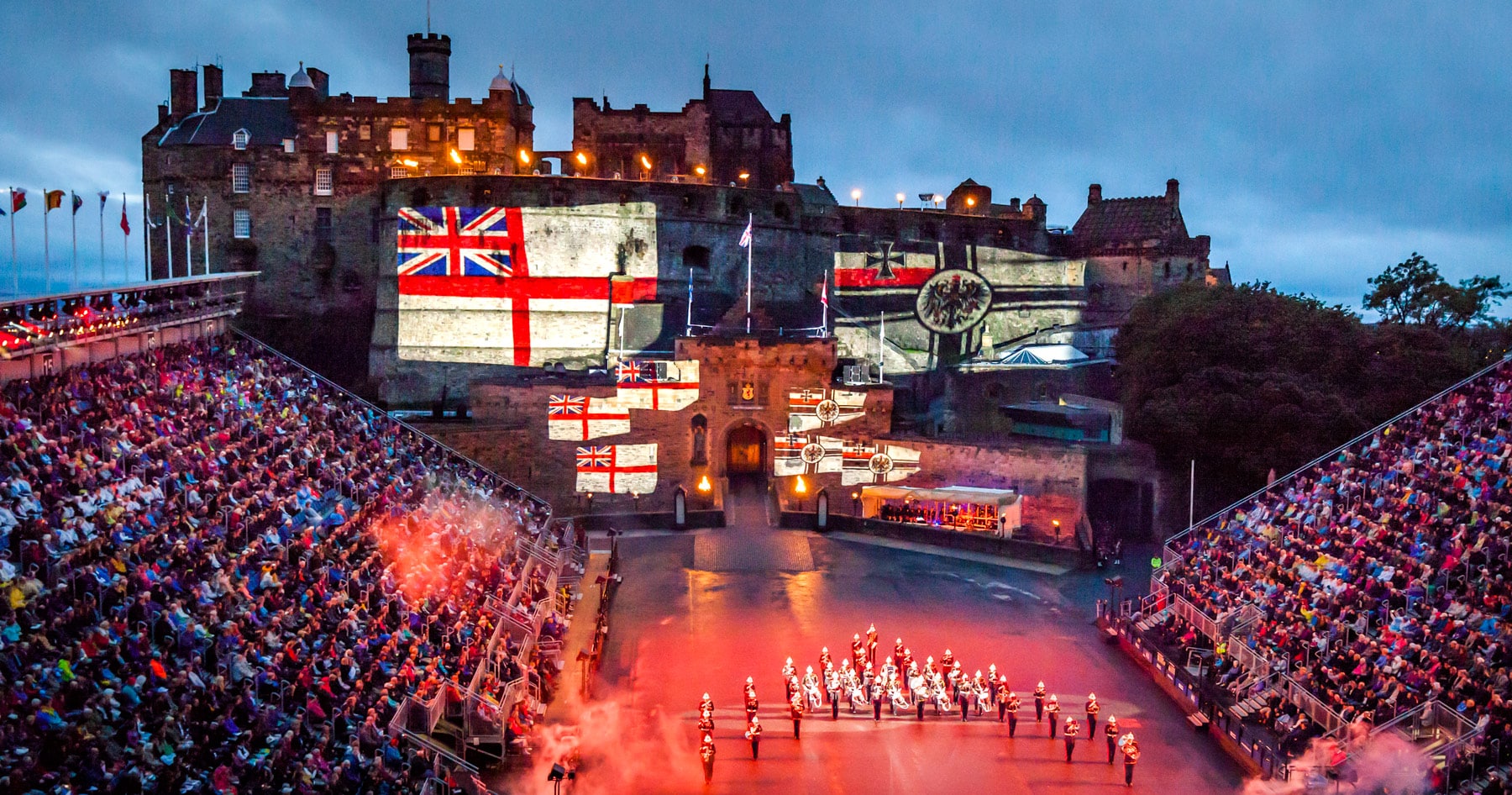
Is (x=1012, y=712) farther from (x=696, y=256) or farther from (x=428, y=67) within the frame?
(x=428, y=67)

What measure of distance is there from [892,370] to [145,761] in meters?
42.4

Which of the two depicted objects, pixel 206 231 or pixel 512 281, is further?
pixel 512 281

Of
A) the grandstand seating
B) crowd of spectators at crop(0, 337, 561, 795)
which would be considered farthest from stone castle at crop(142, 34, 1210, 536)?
crowd of spectators at crop(0, 337, 561, 795)

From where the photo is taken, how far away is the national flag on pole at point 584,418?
44.6 m

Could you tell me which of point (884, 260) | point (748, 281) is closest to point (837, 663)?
point (748, 281)

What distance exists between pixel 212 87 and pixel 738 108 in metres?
25.6

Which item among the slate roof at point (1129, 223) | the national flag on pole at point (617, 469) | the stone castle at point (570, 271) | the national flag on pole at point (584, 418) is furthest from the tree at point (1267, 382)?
the national flag on pole at point (584, 418)

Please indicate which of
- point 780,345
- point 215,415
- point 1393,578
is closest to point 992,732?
point 1393,578

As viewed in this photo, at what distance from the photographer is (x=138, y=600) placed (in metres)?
19.1

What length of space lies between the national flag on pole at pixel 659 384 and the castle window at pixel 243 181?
67.0 feet

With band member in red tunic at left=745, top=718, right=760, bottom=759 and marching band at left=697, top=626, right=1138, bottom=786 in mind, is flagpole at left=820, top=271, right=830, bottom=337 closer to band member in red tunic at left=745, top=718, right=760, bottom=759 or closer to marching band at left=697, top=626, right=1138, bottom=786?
marching band at left=697, top=626, right=1138, bottom=786

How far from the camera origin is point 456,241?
51719 mm

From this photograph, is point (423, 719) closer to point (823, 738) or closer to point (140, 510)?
point (140, 510)

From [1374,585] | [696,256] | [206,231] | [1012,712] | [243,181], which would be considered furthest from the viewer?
[696,256]
